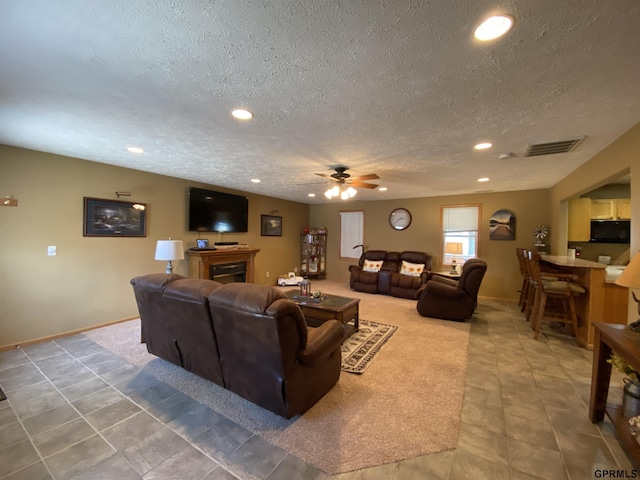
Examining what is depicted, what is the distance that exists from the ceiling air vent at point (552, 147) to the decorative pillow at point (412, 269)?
3.39 m

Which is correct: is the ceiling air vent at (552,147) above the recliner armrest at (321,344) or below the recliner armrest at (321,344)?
above

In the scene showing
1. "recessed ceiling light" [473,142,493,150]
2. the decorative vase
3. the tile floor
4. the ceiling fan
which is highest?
"recessed ceiling light" [473,142,493,150]

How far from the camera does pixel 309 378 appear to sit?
2051mm

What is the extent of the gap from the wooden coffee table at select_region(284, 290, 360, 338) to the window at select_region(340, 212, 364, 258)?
3902mm

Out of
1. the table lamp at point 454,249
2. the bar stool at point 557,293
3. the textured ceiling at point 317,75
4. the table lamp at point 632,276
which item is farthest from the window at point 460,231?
the table lamp at point 632,276

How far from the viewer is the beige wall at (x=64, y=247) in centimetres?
316

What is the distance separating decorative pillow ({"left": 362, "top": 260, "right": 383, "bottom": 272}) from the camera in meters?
6.59

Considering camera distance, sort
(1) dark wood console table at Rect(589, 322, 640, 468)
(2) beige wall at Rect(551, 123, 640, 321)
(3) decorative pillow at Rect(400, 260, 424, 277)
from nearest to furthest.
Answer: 1. (1) dark wood console table at Rect(589, 322, 640, 468)
2. (2) beige wall at Rect(551, 123, 640, 321)
3. (3) decorative pillow at Rect(400, 260, 424, 277)

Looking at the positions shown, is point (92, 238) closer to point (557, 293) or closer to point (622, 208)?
point (557, 293)

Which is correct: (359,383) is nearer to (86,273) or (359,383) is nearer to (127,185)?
(86,273)

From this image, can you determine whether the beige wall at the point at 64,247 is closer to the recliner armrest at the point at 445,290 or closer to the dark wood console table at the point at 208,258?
the dark wood console table at the point at 208,258

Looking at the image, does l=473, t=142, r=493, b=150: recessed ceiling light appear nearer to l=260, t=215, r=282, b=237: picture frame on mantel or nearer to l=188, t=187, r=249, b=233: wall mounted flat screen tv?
l=188, t=187, r=249, b=233: wall mounted flat screen tv

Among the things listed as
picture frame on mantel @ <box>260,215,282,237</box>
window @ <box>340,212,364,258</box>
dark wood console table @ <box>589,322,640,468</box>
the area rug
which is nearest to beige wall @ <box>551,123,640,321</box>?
dark wood console table @ <box>589,322,640,468</box>

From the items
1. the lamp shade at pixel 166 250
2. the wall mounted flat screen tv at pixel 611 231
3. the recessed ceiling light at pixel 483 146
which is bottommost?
the lamp shade at pixel 166 250
